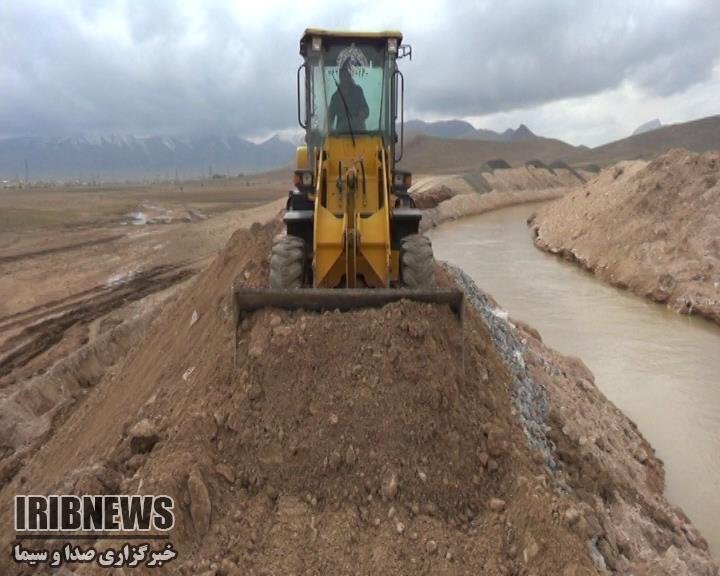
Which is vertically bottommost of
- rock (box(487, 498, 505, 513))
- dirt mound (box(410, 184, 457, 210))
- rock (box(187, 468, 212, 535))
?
rock (box(487, 498, 505, 513))

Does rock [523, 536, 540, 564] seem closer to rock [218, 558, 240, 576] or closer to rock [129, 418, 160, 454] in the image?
rock [218, 558, 240, 576]

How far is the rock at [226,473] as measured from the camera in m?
4.61

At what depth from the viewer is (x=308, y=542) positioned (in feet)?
14.0

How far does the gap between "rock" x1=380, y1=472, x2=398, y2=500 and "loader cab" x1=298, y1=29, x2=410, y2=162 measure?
4.34 m

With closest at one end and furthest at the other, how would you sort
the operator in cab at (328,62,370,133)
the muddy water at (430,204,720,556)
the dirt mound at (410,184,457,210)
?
1. the operator in cab at (328,62,370,133)
2. the muddy water at (430,204,720,556)
3. the dirt mound at (410,184,457,210)

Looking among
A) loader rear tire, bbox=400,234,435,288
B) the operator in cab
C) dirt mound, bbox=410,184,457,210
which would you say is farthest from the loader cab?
dirt mound, bbox=410,184,457,210

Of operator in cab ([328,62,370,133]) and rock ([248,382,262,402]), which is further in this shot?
operator in cab ([328,62,370,133])

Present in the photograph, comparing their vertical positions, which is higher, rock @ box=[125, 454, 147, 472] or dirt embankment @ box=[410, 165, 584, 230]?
dirt embankment @ box=[410, 165, 584, 230]

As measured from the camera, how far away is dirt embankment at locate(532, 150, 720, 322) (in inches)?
659

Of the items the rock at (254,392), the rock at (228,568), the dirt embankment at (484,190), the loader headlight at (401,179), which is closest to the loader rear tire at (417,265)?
the loader headlight at (401,179)

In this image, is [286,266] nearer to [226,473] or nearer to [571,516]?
[226,473]

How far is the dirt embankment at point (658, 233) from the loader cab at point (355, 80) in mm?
11515

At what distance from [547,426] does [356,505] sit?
251cm

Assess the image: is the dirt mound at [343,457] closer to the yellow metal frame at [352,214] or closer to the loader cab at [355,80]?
the yellow metal frame at [352,214]
